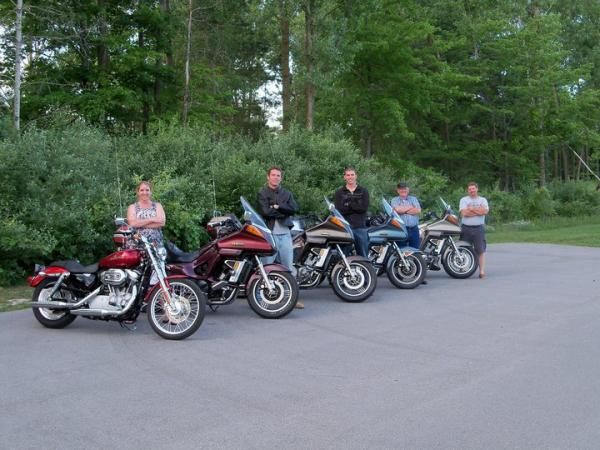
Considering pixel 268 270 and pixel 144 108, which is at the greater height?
pixel 144 108

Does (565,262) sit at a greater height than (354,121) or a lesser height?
lesser

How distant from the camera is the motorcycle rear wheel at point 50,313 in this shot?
7.50 meters

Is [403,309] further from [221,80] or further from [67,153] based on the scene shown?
[221,80]

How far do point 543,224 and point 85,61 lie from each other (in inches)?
765

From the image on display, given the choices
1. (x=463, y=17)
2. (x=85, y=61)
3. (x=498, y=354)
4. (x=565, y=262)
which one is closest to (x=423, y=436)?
(x=498, y=354)

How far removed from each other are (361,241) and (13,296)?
535cm

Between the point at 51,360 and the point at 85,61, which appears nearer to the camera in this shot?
the point at 51,360

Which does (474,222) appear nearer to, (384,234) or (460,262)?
(460,262)

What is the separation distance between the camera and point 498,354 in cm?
627

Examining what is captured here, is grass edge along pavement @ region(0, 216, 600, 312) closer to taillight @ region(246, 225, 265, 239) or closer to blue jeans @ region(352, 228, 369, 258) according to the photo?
taillight @ region(246, 225, 265, 239)

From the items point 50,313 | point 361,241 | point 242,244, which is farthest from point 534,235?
point 50,313

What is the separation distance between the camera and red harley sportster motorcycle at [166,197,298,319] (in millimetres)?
8117

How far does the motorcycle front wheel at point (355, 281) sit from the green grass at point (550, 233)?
38.0 ft

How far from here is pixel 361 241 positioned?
33.6 ft
